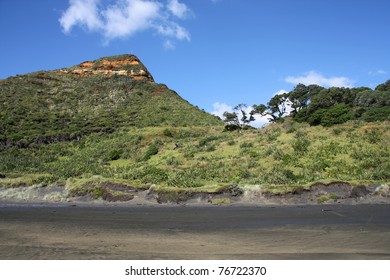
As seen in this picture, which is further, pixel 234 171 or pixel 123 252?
pixel 234 171

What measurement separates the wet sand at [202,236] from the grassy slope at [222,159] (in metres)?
9.89

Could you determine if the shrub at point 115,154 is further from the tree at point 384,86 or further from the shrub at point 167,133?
the tree at point 384,86

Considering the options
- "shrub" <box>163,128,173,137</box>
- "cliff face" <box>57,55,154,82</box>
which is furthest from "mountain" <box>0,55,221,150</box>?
"shrub" <box>163,128,173,137</box>

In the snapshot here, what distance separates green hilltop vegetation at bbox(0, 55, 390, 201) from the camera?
3234 cm

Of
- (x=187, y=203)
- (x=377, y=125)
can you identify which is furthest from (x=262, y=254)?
(x=377, y=125)

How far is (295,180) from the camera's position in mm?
29906

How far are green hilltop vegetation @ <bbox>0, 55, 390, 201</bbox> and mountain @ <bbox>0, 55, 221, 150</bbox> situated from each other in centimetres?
25

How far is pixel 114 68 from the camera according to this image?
124 meters

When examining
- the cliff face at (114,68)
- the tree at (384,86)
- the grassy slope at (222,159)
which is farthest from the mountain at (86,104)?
the tree at (384,86)

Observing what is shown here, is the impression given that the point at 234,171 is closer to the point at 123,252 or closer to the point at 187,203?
the point at 187,203

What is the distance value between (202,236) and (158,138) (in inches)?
2061

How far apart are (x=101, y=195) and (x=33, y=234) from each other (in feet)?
48.0

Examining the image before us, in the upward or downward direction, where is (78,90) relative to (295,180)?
upward

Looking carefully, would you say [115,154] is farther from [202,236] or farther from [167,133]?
[202,236]
